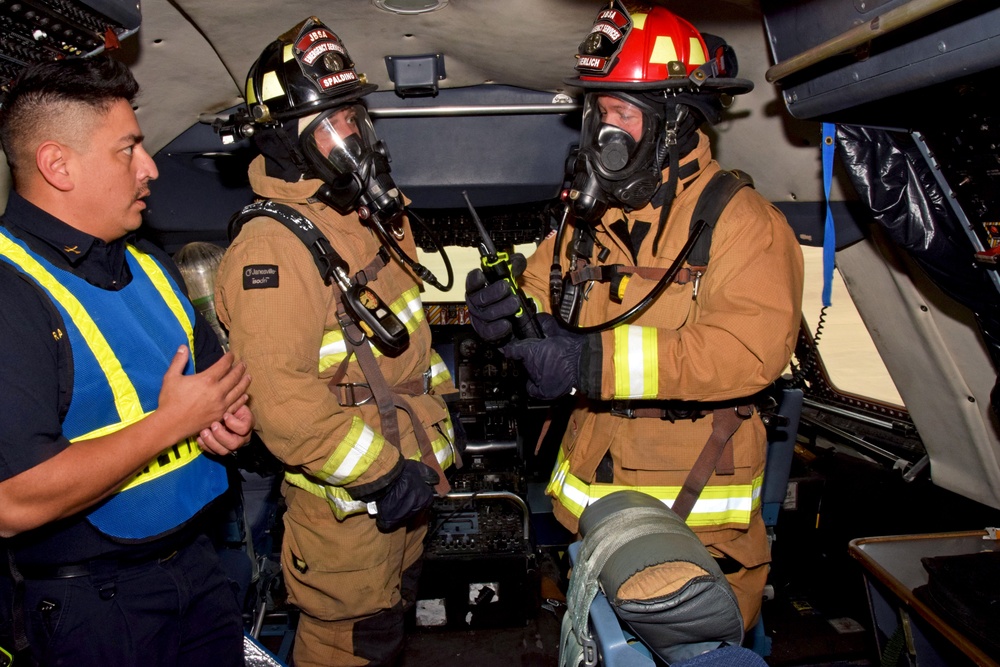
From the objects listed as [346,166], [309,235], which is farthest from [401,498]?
[346,166]

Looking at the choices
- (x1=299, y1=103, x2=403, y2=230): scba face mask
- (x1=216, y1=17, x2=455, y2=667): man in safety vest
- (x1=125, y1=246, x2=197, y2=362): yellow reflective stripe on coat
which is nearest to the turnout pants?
(x1=216, y1=17, x2=455, y2=667): man in safety vest

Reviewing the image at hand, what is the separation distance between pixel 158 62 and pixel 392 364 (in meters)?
1.60

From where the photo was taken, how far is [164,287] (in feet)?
6.90

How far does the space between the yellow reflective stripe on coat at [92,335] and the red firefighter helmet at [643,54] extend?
1668 mm

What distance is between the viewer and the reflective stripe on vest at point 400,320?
7.89 ft

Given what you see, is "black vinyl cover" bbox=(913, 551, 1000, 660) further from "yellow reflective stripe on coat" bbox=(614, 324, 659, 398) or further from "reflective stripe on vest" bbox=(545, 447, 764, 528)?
"yellow reflective stripe on coat" bbox=(614, 324, 659, 398)

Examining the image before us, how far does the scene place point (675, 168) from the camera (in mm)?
2293

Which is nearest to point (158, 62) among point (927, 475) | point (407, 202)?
point (407, 202)

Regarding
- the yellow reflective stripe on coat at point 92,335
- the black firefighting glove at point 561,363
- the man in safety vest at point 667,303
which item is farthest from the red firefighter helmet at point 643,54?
the yellow reflective stripe on coat at point 92,335

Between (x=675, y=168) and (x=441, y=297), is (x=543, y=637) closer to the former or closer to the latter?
(x=675, y=168)

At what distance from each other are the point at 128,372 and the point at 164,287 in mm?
391

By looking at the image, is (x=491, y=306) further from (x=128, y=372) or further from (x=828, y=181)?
(x=828, y=181)

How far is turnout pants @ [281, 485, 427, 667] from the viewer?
99.3 inches

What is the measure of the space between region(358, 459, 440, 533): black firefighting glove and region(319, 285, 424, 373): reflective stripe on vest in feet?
1.46
